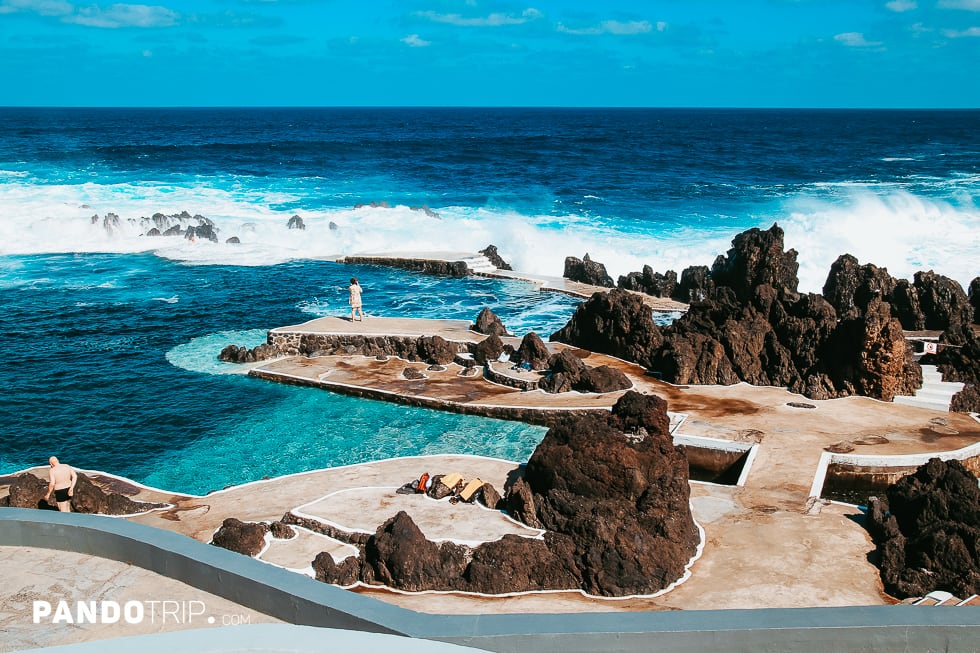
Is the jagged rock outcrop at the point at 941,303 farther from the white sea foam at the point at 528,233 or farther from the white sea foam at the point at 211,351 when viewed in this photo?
the white sea foam at the point at 211,351

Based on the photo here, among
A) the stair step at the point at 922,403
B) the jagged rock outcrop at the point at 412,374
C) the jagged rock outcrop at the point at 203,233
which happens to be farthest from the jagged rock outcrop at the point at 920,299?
the jagged rock outcrop at the point at 203,233

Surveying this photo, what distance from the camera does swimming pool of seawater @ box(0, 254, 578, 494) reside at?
65.1ft

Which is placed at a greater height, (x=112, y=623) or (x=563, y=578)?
(x=112, y=623)

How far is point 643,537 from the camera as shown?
13445 millimetres

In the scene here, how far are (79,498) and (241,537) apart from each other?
3.57 m

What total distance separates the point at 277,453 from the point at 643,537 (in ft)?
30.8

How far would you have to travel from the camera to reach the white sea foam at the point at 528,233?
4353cm

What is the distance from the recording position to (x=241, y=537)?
13.9 meters

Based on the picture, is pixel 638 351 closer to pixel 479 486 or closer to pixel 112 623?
pixel 479 486

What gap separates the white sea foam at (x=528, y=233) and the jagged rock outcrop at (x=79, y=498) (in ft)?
95.6

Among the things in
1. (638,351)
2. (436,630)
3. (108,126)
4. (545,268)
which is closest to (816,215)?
(545,268)

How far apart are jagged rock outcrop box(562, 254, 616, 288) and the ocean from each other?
117 inches

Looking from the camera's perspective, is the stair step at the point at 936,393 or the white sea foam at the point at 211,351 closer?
the stair step at the point at 936,393

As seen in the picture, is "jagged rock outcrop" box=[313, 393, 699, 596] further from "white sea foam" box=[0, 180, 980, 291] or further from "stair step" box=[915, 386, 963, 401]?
"white sea foam" box=[0, 180, 980, 291]
